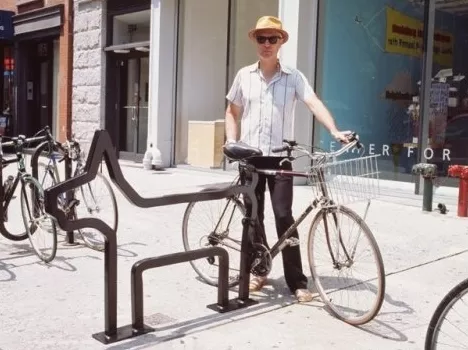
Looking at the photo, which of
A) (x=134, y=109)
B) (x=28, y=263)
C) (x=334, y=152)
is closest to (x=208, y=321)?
(x=334, y=152)

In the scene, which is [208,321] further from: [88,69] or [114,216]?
[88,69]

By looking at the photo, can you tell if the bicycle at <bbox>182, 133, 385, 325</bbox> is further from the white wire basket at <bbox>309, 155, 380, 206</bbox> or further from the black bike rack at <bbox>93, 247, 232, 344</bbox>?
the black bike rack at <bbox>93, 247, 232, 344</bbox>

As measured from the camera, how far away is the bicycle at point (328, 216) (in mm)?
3960

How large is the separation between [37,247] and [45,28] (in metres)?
11.1

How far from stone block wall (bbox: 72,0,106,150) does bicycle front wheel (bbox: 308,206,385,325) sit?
1000 cm

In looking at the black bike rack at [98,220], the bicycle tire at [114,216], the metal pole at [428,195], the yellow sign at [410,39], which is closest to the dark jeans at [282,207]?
the black bike rack at [98,220]

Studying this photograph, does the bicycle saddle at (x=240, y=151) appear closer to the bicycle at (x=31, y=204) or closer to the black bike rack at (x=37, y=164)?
the bicycle at (x=31, y=204)

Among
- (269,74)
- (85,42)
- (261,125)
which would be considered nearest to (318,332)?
(261,125)

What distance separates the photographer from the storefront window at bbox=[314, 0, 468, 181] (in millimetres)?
9180

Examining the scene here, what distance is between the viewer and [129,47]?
13.3 metres

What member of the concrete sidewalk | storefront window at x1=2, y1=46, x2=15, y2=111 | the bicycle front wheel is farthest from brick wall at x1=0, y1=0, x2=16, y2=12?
the bicycle front wheel

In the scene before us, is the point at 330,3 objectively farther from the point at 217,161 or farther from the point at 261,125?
the point at 261,125

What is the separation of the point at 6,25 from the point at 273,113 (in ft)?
47.0

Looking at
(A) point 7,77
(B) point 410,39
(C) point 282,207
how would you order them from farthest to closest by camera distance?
(A) point 7,77
(B) point 410,39
(C) point 282,207
